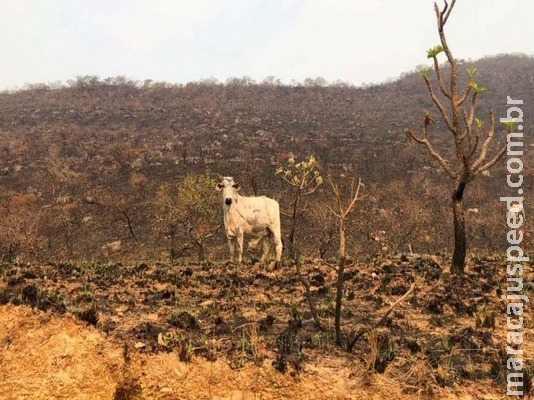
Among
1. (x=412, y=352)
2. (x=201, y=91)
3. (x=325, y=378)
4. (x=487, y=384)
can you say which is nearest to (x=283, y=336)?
(x=325, y=378)

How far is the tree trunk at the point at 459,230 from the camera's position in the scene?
10289mm

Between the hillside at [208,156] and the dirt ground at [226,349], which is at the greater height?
the hillside at [208,156]

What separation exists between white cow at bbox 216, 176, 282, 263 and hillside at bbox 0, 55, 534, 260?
13.2m

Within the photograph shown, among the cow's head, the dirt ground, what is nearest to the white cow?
the cow's head

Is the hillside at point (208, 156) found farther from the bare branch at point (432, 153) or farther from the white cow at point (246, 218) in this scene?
the bare branch at point (432, 153)

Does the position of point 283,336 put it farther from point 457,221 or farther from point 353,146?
point 353,146

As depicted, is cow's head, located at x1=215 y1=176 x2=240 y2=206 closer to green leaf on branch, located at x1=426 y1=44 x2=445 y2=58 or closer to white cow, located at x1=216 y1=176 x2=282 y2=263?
white cow, located at x1=216 y1=176 x2=282 y2=263

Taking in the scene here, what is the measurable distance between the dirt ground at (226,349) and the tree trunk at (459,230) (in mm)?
1010

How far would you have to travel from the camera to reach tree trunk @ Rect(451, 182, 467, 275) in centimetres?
1029

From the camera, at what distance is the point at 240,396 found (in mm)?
6633

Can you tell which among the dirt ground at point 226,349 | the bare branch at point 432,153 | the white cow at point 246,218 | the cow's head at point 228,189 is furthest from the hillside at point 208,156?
the dirt ground at point 226,349

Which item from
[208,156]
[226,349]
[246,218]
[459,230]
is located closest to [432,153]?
[459,230]

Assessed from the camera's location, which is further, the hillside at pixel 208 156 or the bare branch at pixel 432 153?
the hillside at pixel 208 156

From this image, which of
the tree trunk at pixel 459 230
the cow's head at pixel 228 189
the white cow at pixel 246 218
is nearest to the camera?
the tree trunk at pixel 459 230
